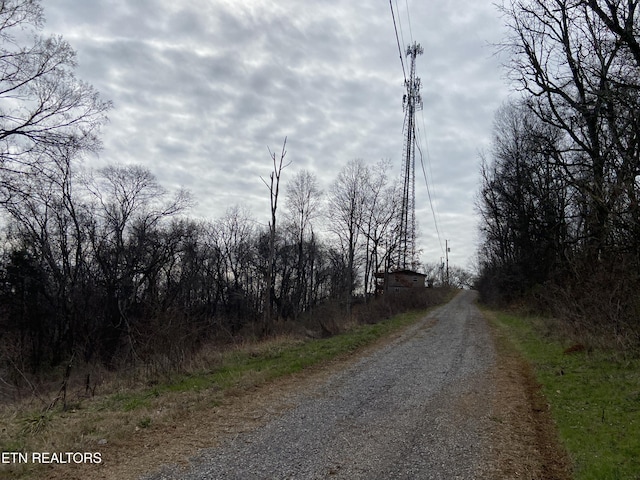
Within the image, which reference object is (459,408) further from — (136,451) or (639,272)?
(639,272)

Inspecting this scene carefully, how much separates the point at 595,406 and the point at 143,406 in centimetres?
706

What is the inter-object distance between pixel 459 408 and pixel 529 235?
25.1 meters

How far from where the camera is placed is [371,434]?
17.4 feet

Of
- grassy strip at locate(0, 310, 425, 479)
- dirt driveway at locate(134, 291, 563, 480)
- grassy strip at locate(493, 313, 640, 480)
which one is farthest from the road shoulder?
grassy strip at locate(0, 310, 425, 479)

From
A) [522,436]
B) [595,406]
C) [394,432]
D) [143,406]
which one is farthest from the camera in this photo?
[143,406]

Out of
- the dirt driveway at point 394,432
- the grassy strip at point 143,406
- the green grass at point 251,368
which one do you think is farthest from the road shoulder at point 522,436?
the green grass at point 251,368

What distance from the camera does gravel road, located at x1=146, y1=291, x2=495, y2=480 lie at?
14.0ft

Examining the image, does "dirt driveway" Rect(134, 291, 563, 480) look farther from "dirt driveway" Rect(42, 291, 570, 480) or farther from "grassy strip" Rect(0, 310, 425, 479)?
"grassy strip" Rect(0, 310, 425, 479)

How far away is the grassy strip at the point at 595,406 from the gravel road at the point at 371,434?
1.03 meters

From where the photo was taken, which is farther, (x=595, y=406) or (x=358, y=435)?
(x=595, y=406)

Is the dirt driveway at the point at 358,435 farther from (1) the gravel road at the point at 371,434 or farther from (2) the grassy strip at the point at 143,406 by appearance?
(2) the grassy strip at the point at 143,406

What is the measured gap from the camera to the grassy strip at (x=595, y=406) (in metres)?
4.37

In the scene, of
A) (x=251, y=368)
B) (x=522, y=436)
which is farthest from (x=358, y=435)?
(x=251, y=368)

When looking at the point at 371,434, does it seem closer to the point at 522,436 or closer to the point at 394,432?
the point at 394,432
